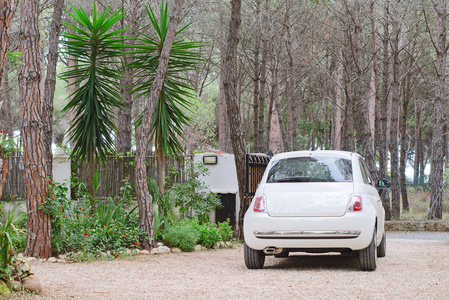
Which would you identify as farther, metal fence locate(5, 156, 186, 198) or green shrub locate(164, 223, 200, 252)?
metal fence locate(5, 156, 186, 198)

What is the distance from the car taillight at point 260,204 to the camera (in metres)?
7.20

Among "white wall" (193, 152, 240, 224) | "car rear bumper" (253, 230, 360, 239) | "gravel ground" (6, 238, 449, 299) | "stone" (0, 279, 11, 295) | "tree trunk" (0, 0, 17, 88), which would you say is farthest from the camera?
"white wall" (193, 152, 240, 224)

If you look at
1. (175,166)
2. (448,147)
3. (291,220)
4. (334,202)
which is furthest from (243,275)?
(448,147)

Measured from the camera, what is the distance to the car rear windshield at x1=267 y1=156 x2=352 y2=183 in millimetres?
7523

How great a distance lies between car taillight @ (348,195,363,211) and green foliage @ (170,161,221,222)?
5.06m

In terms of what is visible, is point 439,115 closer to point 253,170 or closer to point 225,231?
point 253,170

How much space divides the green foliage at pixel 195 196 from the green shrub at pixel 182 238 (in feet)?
4.14

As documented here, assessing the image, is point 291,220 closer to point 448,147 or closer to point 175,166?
point 175,166

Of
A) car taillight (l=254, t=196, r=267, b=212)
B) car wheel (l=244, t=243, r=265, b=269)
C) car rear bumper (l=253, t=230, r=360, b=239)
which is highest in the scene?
car taillight (l=254, t=196, r=267, b=212)

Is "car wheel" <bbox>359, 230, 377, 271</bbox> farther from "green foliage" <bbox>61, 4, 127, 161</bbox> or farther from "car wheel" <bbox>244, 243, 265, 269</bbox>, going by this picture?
"green foliage" <bbox>61, 4, 127, 161</bbox>

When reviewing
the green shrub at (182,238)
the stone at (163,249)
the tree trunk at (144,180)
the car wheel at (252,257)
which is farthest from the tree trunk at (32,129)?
A: the car wheel at (252,257)

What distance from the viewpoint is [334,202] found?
7.01m

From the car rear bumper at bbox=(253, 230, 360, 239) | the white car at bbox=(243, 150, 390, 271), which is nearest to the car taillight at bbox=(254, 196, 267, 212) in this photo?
the white car at bbox=(243, 150, 390, 271)

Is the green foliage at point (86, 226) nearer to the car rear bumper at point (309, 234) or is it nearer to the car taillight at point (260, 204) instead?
the car taillight at point (260, 204)
